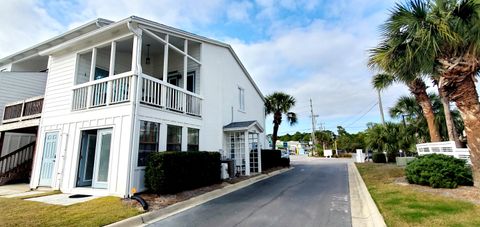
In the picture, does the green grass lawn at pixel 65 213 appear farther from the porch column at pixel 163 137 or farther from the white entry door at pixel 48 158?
the white entry door at pixel 48 158

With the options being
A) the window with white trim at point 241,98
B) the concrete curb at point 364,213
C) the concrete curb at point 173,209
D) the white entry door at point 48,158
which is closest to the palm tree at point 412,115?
the window with white trim at point 241,98

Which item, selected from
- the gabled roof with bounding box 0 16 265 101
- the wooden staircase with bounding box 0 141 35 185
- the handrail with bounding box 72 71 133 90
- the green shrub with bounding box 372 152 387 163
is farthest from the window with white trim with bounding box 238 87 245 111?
the green shrub with bounding box 372 152 387 163

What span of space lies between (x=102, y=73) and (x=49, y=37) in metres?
3.94

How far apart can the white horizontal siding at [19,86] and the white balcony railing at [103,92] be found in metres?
5.80

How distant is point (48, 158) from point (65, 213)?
564cm

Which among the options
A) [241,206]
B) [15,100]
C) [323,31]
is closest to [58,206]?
[241,206]

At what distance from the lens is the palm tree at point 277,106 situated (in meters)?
24.4

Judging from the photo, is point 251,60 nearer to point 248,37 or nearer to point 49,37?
point 248,37

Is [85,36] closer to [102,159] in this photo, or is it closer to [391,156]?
[102,159]

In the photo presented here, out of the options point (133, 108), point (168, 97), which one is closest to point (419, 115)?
point (168, 97)

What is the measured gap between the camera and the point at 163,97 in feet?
31.3

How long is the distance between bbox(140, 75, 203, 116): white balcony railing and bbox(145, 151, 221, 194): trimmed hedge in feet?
7.29

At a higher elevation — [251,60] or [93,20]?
[251,60]

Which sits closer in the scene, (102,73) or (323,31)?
(102,73)
